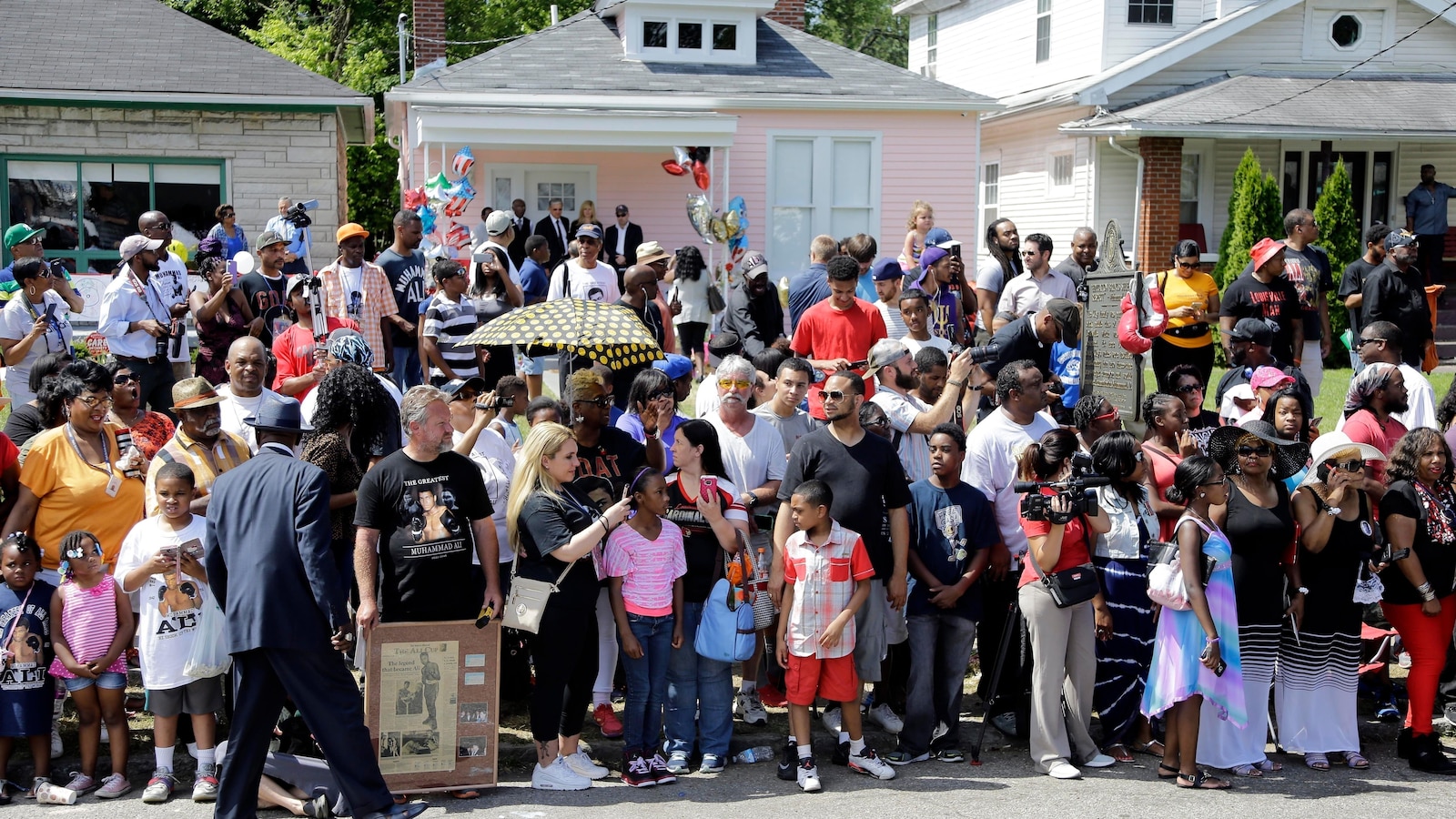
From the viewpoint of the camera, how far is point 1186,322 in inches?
402

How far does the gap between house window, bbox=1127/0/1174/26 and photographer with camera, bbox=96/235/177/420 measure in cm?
1746

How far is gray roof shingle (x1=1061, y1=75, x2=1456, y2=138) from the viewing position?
64.6ft

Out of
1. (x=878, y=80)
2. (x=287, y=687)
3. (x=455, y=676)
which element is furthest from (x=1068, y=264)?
(x=878, y=80)

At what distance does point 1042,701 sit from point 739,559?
1.63 meters

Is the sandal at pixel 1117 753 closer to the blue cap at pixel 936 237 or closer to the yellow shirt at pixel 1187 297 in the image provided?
the yellow shirt at pixel 1187 297

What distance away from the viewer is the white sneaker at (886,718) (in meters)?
7.14

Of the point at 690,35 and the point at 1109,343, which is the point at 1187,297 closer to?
the point at 1109,343

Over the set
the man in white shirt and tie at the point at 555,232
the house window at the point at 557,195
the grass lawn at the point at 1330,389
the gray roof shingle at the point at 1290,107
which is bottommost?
the grass lawn at the point at 1330,389

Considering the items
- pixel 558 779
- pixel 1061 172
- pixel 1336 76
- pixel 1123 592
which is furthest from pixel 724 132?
pixel 558 779

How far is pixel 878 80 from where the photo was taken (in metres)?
20.6

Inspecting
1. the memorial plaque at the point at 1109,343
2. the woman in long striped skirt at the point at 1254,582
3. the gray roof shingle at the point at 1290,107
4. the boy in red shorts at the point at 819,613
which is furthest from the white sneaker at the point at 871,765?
the gray roof shingle at the point at 1290,107

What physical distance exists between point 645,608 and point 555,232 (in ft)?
41.0

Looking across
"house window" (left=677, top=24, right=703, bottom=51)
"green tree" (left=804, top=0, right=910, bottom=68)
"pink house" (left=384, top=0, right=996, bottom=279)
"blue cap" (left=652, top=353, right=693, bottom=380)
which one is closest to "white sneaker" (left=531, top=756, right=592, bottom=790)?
"blue cap" (left=652, top=353, right=693, bottom=380)

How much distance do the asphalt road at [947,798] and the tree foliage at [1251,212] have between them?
13.7 m
